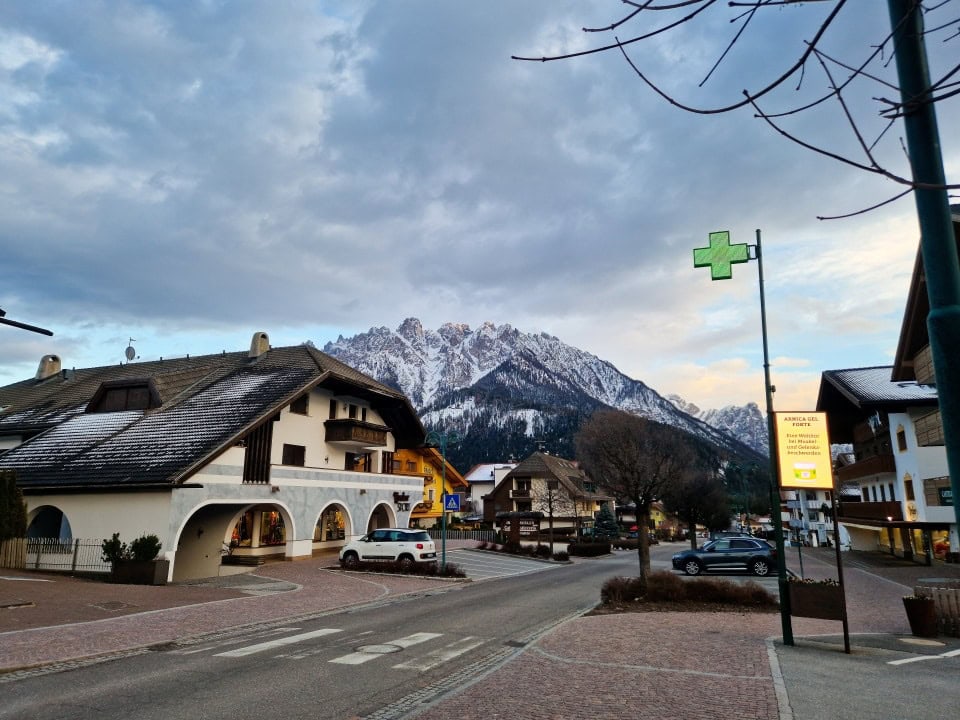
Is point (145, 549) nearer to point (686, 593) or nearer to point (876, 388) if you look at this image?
point (686, 593)

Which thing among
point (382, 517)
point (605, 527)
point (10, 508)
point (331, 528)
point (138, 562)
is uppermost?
point (10, 508)

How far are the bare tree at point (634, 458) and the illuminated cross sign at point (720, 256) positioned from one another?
11.7m

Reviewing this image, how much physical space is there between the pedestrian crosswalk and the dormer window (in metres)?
20.5

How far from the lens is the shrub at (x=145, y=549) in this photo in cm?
2153

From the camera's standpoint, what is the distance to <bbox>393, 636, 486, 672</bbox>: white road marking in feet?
31.9

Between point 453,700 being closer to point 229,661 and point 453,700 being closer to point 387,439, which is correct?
point 229,661

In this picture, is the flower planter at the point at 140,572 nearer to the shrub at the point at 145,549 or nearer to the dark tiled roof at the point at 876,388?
the shrub at the point at 145,549

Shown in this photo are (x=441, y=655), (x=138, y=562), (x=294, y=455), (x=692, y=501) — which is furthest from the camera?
(x=692, y=501)

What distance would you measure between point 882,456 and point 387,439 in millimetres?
28676

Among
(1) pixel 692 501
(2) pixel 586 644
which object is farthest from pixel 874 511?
(2) pixel 586 644

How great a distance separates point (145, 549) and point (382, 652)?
14523 millimetres

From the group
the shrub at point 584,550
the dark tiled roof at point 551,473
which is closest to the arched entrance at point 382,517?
the shrub at point 584,550

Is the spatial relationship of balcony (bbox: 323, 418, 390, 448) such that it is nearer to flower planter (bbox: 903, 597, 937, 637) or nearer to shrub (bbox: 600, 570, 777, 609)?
shrub (bbox: 600, 570, 777, 609)

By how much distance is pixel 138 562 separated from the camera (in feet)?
70.4
